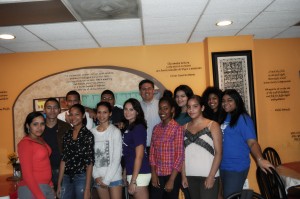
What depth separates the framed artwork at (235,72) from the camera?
4723mm

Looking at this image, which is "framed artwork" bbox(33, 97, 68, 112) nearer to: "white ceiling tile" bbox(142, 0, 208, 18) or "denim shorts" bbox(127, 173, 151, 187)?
"white ceiling tile" bbox(142, 0, 208, 18)

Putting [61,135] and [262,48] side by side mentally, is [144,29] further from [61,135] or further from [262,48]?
[262,48]

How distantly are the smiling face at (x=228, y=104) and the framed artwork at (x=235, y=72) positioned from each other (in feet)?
5.74

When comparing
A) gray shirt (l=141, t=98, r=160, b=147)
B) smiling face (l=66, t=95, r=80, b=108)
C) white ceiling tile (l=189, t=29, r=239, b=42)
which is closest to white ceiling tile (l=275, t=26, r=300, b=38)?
white ceiling tile (l=189, t=29, r=239, b=42)

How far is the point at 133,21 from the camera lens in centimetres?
371

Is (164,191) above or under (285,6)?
under

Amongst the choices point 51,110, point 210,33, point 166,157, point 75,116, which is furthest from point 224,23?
point 51,110

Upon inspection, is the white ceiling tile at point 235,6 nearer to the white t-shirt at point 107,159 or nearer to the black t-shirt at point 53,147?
the white t-shirt at point 107,159

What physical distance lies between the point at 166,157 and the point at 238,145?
0.70m

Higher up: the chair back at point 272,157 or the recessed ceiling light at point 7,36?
the recessed ceiling light at point 7,36

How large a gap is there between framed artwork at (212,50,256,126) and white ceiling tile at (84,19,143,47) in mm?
1308

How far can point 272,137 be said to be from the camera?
501 centimetres

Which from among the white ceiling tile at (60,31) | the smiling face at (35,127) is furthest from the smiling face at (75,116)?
the white ceiling tile at (60,31)

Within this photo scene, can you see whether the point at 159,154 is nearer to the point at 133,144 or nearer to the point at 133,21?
the point at 133,144
